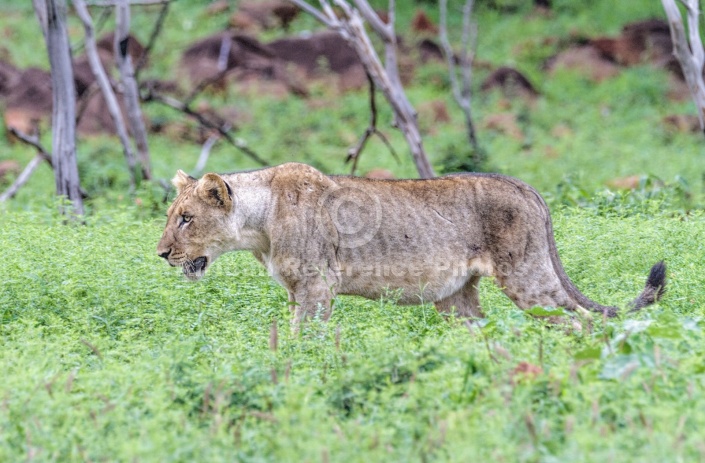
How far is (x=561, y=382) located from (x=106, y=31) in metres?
16.8

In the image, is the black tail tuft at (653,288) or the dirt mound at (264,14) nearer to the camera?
the black tail tuft at (653,288)

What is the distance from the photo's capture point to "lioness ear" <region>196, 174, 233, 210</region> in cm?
640

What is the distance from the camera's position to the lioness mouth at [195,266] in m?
6.57

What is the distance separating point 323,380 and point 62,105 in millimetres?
5922

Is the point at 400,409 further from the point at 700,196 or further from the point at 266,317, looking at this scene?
the point at 700,196

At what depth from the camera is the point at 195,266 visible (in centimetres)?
659

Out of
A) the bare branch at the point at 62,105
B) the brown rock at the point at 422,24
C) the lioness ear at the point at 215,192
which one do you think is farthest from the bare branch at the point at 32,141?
the brown rock at the point at 422,24

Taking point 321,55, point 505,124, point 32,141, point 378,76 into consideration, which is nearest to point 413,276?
point 378,76

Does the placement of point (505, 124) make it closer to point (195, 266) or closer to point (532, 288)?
point (532, 288)

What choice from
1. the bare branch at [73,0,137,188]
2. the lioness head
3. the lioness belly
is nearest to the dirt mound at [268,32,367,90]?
the bare branch at [73,0,137,188]

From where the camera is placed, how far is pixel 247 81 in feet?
59.0

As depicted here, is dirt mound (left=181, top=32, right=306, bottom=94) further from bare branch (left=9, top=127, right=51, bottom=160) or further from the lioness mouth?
the lioness mouth

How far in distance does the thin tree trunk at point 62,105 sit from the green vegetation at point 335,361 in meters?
0.37

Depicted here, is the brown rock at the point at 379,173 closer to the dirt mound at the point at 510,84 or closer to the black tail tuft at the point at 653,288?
the dirt mound at the point at 510,84
